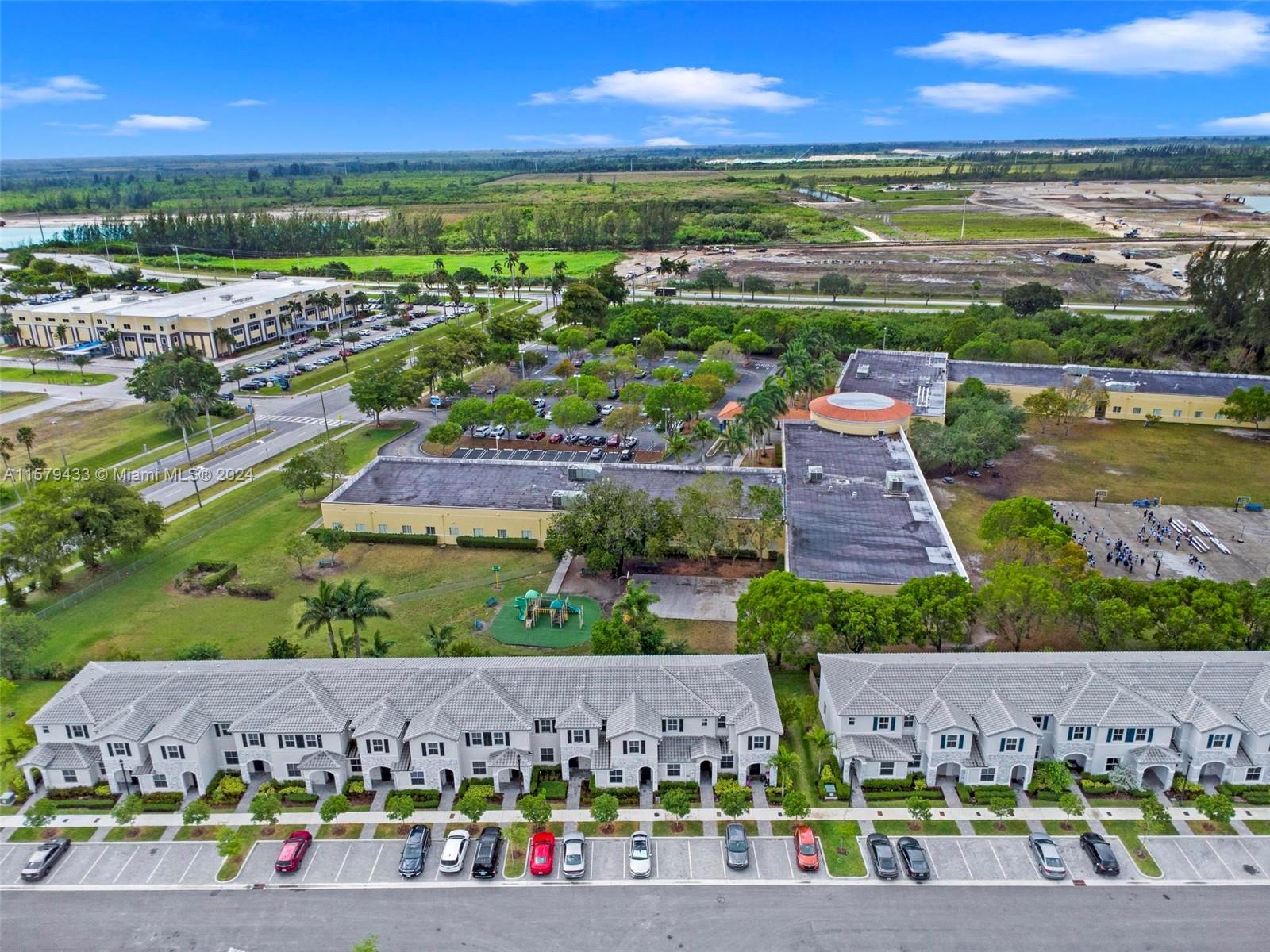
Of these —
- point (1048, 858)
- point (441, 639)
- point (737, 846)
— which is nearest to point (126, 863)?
point (441, 639)

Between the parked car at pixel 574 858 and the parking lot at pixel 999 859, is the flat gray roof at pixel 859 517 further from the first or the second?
the parked car at pixel 574 858

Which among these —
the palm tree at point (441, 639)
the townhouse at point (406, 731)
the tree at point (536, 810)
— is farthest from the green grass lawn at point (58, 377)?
the tree at point (536, 810)

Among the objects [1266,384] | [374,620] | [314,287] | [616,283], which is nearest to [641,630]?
[374,620]

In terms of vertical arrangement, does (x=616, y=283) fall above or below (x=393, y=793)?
above

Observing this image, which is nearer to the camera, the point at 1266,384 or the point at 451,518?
the point at 451,518

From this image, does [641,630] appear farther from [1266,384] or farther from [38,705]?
[1266,384]

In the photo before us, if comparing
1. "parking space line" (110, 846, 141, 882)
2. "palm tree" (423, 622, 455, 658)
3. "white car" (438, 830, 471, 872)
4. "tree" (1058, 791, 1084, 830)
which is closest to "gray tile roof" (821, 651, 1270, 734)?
"tree" (1058, 791, 1084, 830)

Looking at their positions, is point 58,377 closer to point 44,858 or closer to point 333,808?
point 44,858

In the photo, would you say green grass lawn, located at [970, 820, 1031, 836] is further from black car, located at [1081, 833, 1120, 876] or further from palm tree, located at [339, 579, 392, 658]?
palm tree, located at [339, 579, 392, 658]
